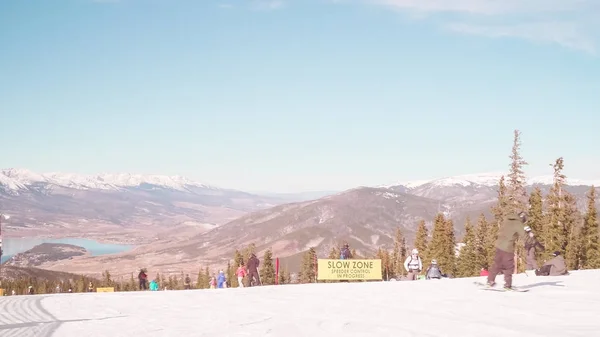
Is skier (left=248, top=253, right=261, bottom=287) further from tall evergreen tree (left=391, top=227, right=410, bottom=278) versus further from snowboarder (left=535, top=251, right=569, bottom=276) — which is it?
tall evergreen tree (left=391, top=227, right=410, bottom=278)

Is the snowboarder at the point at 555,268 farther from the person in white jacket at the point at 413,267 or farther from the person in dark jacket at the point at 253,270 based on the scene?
the person in dark jacket at the point at 253,270

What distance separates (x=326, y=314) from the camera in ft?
42.9

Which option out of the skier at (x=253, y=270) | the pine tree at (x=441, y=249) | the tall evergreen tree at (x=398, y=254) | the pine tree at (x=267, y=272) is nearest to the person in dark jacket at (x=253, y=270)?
the skier at (x=253, y=270)

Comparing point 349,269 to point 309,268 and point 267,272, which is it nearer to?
point 267,272

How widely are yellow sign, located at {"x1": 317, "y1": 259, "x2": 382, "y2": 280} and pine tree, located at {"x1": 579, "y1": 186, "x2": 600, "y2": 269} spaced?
42522 millimetres

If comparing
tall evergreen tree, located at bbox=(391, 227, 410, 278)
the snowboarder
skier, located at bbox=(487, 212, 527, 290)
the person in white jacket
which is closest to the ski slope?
skier, located at bbox=(487, 212, 527, 290)

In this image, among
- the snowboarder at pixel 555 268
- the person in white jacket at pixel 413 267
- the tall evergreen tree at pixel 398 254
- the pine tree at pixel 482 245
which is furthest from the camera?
the tall evergreen tree at pixel 398 254

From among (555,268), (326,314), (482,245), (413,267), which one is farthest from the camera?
(482,245)

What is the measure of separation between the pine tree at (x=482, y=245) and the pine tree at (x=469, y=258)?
42 centimetres

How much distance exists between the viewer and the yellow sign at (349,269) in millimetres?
Answer: 33219

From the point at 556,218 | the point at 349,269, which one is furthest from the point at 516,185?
the point at 349,269

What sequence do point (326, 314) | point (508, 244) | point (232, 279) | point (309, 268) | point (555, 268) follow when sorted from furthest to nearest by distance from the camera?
point (232, 279) → point (309, 268) → point (555, 268) → point (508, 244) → point (326, 314)

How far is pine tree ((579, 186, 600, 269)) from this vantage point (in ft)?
215

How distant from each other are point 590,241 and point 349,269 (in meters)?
47.6
